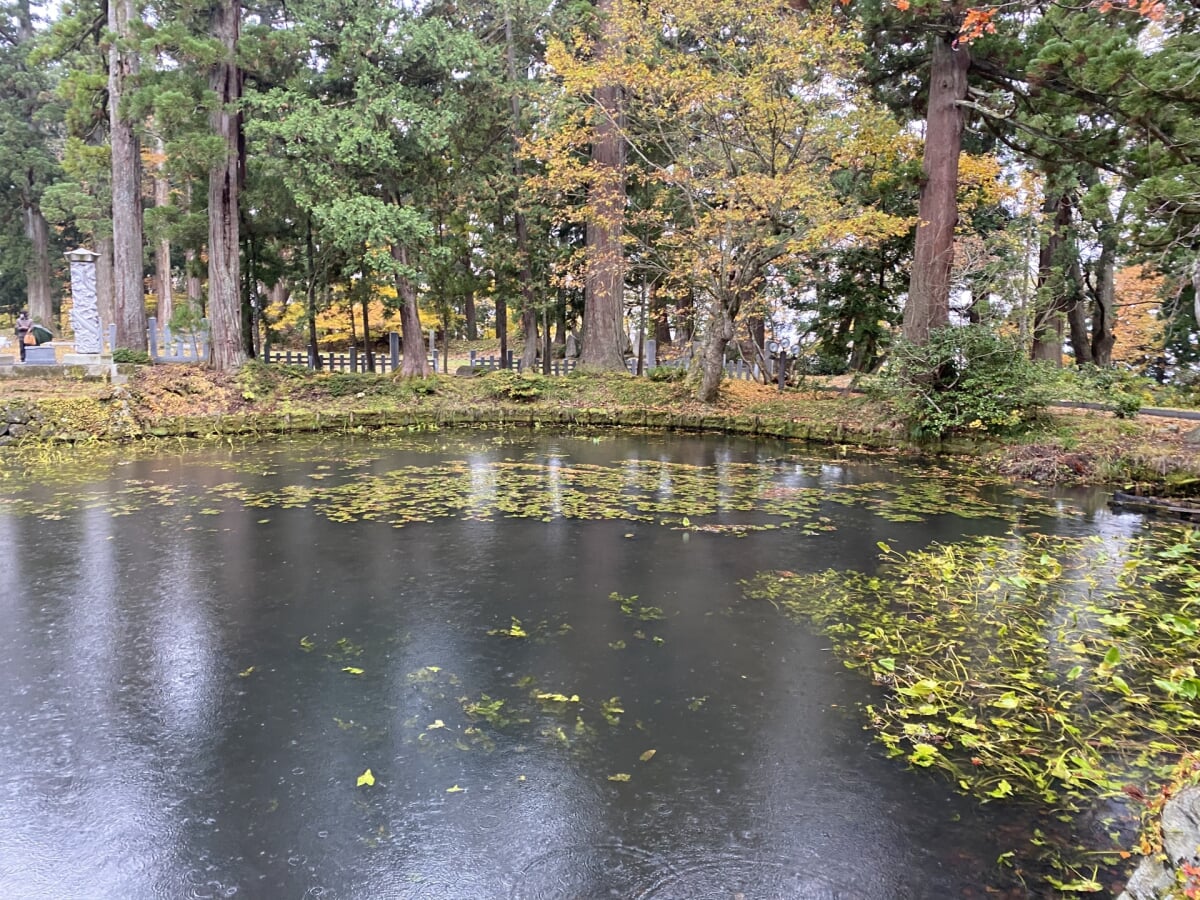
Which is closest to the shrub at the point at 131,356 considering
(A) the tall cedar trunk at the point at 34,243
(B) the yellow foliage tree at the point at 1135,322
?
(A) the tall cedar trunk at the point at 34,243

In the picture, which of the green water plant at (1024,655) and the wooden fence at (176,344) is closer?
the green water plant at (1024,655)

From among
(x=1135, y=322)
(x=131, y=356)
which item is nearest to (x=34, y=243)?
(x=131, y=356)

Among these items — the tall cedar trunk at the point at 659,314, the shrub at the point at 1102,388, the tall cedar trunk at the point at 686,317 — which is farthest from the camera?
the tall cedar trunk at the point at 659,314

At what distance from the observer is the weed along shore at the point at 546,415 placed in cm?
890

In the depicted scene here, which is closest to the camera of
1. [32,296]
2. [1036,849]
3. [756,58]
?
[1036,849]

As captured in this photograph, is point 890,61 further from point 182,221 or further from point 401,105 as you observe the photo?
point 182,221

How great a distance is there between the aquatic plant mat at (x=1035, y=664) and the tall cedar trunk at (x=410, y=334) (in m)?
11.2

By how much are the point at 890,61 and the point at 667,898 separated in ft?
42.6

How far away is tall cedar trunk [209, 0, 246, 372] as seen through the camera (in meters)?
13.1

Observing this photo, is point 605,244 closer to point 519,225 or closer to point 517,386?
point 519,225

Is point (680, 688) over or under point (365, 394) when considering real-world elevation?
under

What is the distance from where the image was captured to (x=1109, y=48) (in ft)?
26.6

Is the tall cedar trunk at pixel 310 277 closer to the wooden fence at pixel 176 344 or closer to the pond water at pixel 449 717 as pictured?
the wooden fence at pixel 176 344

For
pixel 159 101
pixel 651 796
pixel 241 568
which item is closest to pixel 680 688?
pixel 651 796
